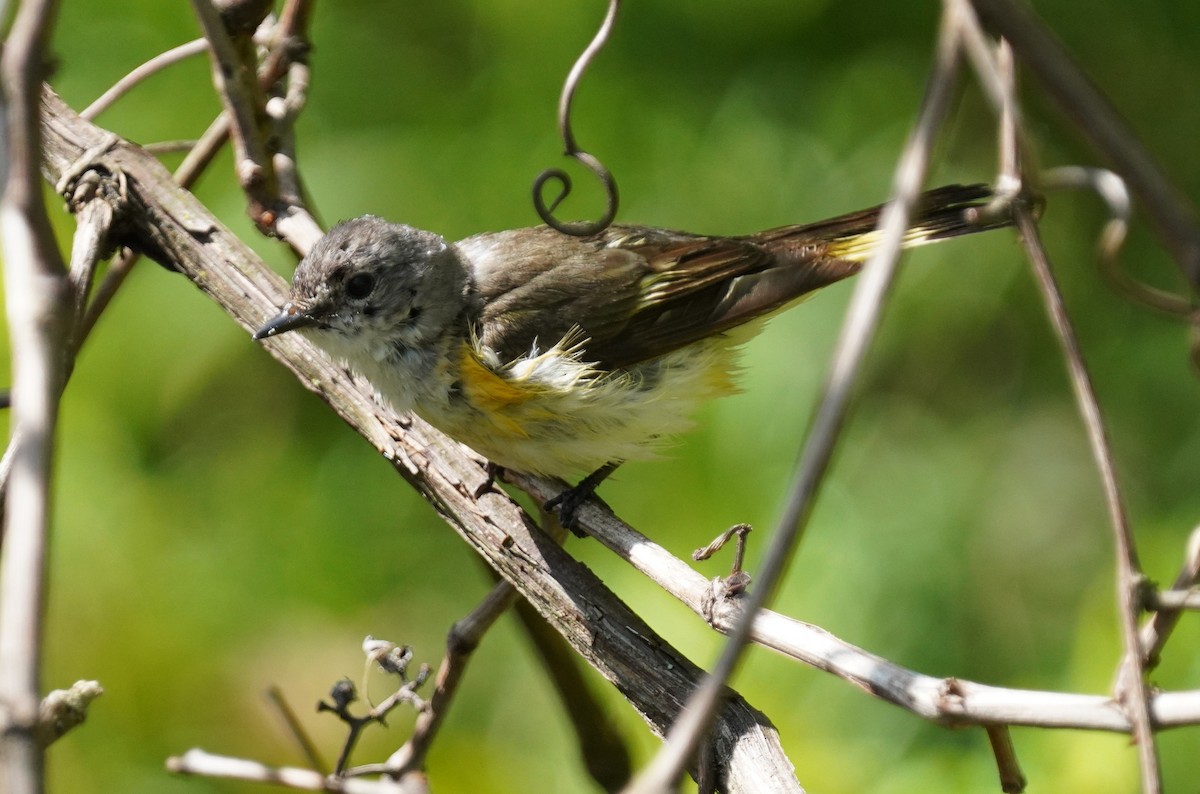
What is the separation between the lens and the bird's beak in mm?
2154

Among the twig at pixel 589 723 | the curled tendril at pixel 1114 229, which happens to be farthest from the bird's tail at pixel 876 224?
the twig at pixel 589 723

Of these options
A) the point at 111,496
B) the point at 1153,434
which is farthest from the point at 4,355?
the point at 1153,434

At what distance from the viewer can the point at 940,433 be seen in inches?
132

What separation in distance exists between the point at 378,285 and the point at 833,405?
2.02 metres

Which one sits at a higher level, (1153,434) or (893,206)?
(1153,434)

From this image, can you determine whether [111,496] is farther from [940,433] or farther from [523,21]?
[940,433]

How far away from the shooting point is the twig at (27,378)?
728 mm

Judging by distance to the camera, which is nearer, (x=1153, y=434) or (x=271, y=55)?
(x=271, y=55)

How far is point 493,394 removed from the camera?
253cm

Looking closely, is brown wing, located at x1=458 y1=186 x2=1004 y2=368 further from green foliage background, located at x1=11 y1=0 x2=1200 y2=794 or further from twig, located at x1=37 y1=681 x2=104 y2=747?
twig, located at x1=37 y1=681 x2=104 y2=747

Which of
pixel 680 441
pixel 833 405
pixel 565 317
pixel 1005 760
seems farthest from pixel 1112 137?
pixel 680 441

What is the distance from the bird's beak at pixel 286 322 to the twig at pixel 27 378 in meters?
1.26

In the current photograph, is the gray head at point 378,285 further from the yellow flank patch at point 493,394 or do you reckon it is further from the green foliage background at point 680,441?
the green foliage background at point 680,441

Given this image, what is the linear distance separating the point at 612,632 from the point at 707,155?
1.91 m
